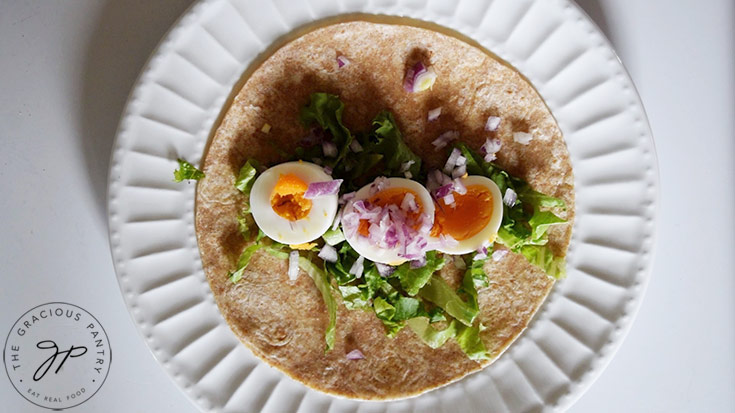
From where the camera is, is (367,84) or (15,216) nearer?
(367,84)

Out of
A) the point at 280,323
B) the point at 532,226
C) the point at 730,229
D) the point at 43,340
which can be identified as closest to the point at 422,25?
the point at 532,226

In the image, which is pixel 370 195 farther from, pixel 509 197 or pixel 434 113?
→ pixel 509 197

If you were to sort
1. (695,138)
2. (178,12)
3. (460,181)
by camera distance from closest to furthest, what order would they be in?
(460,181), (178,12), (695,138)

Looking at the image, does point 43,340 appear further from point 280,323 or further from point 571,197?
point 571,197

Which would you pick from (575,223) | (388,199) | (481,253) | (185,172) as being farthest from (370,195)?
(575,223)

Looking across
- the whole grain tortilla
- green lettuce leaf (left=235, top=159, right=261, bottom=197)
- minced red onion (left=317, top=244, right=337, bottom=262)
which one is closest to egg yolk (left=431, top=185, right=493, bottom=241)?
the whole grain tortilla

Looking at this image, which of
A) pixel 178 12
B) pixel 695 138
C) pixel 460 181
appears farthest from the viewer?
pixel 695 138

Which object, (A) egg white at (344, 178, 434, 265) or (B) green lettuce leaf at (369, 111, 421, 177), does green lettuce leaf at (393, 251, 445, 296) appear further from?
(B) green lettuce leaf at (369, 111, 421, 177)

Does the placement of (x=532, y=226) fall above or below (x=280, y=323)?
above
